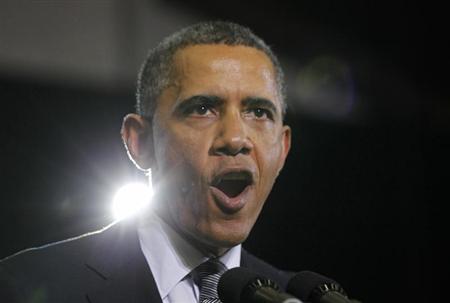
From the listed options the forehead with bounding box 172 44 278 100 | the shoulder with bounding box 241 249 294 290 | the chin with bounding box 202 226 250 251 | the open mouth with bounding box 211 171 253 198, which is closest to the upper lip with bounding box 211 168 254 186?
the open mouth with bounding box 211 171 253 198

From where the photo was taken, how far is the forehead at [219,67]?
186 cm

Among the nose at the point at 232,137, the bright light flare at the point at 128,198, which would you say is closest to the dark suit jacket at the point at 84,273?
the bright light flare at the point at 128,198

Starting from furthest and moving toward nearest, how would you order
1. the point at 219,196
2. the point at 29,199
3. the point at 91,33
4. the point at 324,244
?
1. the point at 324,244
2. the point at 91,33
3. the point at 29,199
4. the point at 219,196

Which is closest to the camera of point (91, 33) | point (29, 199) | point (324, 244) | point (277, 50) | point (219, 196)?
point (219, 196)

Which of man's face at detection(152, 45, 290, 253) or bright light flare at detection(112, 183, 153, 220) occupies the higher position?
man's face at detection(152, 45, 290, 253)

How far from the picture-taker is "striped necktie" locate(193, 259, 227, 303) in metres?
1.84

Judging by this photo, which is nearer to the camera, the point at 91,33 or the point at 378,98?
the point at 91,33

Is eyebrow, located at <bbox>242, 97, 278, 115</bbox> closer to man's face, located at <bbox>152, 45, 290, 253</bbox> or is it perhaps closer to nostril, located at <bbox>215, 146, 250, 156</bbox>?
man's face, located at <bbox>152, 45, 290, 253</bbox>

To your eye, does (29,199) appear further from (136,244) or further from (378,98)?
(378,98)

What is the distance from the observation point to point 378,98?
10.9ft

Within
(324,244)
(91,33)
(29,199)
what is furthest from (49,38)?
(324,244)

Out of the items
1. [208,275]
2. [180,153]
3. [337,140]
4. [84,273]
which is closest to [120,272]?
[84,273]

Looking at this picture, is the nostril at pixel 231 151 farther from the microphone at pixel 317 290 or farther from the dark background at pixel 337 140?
the dark background at pixel 337 140

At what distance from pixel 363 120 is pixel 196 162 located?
1597 mm
